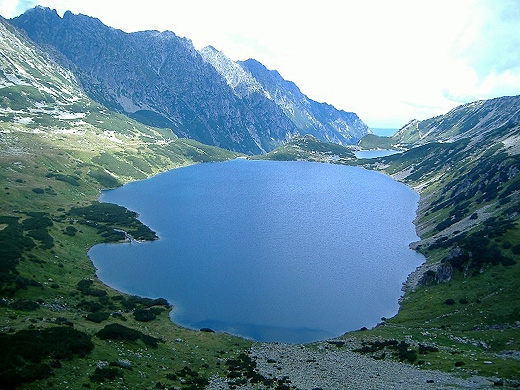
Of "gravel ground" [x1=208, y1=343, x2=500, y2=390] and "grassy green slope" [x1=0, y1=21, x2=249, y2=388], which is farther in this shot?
"gravel ground" [x1=208, y1=343, x2=500, y2=390]

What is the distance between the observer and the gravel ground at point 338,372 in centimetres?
5200

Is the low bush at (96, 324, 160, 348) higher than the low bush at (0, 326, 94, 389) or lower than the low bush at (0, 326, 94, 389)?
higher

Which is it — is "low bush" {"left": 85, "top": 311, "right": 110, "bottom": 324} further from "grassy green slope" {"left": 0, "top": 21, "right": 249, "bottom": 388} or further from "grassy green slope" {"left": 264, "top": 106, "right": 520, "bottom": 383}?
"grassy green slope" {"left": 264, "top": 106, "right": 520, "bottom": 383}

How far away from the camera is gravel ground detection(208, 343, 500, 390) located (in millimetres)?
52000

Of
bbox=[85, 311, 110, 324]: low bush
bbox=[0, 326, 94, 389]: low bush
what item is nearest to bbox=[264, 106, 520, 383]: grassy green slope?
bbox=[0, 326, 94, 389]: low bush

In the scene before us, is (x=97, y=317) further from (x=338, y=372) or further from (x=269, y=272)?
(x=269, y=272)

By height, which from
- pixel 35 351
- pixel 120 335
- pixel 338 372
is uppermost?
pixel 120 335

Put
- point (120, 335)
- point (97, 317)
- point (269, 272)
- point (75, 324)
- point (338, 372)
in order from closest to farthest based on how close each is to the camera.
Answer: point (338, 372) < point (120, 335) < point (75, 324) < point (97, 317) < point (269, 272)

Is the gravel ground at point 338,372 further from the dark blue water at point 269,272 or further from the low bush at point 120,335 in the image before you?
the low bush at point 120,335

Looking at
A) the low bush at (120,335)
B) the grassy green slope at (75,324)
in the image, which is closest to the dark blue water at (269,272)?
the grassy green slope at (75,324)

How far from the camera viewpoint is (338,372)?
60.2 m

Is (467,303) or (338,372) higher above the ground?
(467,303)

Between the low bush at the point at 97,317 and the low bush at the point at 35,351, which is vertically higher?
the low bush at the point at 97,317

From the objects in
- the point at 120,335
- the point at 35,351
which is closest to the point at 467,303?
the point at 120,335
